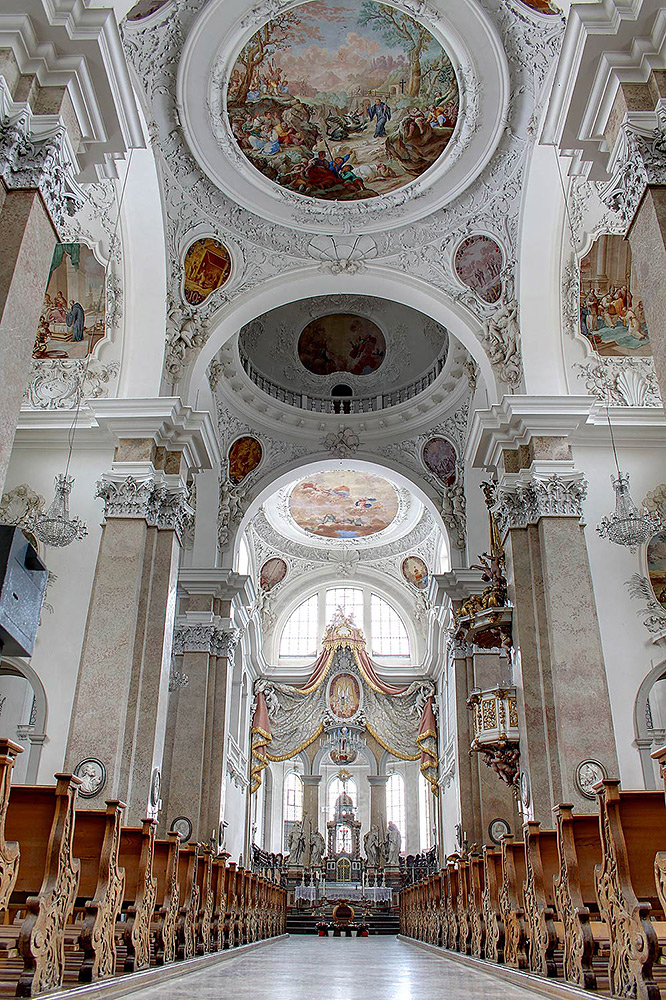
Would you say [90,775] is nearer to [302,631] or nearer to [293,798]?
[302,631]

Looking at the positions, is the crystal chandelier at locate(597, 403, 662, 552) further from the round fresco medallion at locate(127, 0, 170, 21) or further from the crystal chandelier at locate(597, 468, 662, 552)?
the round fresco medallion at locate(127, 0, 170, 21)

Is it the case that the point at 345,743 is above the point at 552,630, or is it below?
above

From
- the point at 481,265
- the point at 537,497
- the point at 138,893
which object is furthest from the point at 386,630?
the point at 138,893

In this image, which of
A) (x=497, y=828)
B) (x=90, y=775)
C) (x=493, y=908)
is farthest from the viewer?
(x=497, y=828)

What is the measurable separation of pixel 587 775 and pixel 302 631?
19675 millimetres

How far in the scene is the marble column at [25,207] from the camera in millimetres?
5176

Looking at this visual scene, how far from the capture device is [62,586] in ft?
36.5

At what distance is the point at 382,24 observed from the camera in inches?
428

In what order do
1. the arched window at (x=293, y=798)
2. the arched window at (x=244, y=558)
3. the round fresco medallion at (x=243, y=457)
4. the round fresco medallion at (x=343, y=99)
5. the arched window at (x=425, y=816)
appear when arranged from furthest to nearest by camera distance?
the arched window at (x=293, y=798), the arched window at (x=425, y=816), the arched window at (x=244, y=558), the round fresco medallion at (x=243, y=457), the round fresco medallion at (x=343, y=99)

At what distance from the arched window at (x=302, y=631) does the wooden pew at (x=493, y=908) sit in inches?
803

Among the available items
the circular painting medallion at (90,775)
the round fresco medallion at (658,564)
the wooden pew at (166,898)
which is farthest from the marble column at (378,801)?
the wooden pew at (166,898)

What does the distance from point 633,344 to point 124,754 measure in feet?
28.3

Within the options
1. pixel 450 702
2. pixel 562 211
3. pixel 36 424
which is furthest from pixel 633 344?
pixel 450 702

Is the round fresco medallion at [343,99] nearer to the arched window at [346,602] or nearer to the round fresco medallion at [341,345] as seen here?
the round fresco medallion at [341,345]
